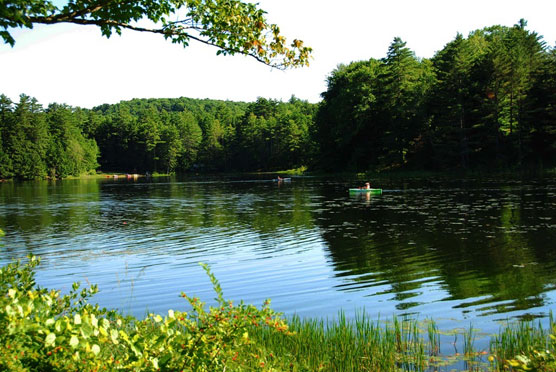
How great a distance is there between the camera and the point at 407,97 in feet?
250

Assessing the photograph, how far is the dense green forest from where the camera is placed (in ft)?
205

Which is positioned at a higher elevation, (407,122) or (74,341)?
(407,122)

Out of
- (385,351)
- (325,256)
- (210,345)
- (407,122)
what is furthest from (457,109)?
(210,345)

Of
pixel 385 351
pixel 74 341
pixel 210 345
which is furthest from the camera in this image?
pixel 385 351

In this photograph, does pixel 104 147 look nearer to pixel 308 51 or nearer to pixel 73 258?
pixel 73 258

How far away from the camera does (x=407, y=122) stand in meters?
76.1

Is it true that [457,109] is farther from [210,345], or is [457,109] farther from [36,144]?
[36,144]

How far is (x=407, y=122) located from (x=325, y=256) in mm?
63820

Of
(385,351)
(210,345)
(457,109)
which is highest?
→ (457,109)

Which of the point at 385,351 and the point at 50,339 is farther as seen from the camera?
the point at 385,351

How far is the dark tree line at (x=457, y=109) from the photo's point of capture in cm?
6203

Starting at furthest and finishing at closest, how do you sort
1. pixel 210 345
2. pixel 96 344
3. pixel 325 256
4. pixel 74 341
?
pixel 325 256 < pixel 210 345 < pixel 96 344 < pixel 74 341

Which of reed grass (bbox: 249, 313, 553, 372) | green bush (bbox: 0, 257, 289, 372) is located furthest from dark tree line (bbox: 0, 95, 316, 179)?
green bush (bbox: 0, 257, 289, 372)

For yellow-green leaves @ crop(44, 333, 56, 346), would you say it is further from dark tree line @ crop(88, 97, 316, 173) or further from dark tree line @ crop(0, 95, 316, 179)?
dark tree line @ crop(88, 97, 316, 173)
